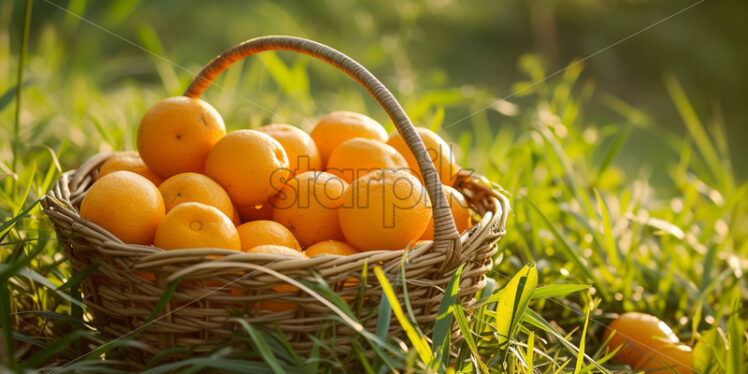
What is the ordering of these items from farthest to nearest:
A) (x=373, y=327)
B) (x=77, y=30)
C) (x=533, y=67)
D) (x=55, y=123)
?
1. (x=77, y=30)
2. (x=55, y=123)
3. (x=533, y=67)
4. (x=373, y=327)

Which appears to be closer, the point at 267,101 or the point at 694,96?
the point at 267,101

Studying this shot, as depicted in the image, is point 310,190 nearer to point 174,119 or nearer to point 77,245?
point 174,119

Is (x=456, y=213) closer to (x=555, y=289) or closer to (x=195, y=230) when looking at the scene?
(x=555, y=289)

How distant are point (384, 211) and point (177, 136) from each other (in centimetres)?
56

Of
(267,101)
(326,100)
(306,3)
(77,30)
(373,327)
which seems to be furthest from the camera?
(306,3)

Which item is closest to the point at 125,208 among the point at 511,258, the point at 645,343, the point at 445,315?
the point at 445,315

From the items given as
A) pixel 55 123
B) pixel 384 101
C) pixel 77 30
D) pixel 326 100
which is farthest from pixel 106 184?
pixel 77 30

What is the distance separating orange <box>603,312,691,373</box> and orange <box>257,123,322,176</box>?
88 centimetres

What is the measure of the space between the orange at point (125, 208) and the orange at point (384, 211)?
40 centimetres

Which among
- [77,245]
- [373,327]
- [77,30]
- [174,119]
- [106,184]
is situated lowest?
[373,327]

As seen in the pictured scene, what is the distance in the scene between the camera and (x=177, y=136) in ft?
4.33

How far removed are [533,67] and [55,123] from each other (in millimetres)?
2046

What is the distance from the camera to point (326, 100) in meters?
3.62

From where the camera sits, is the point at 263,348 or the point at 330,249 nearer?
the point at 263,348
